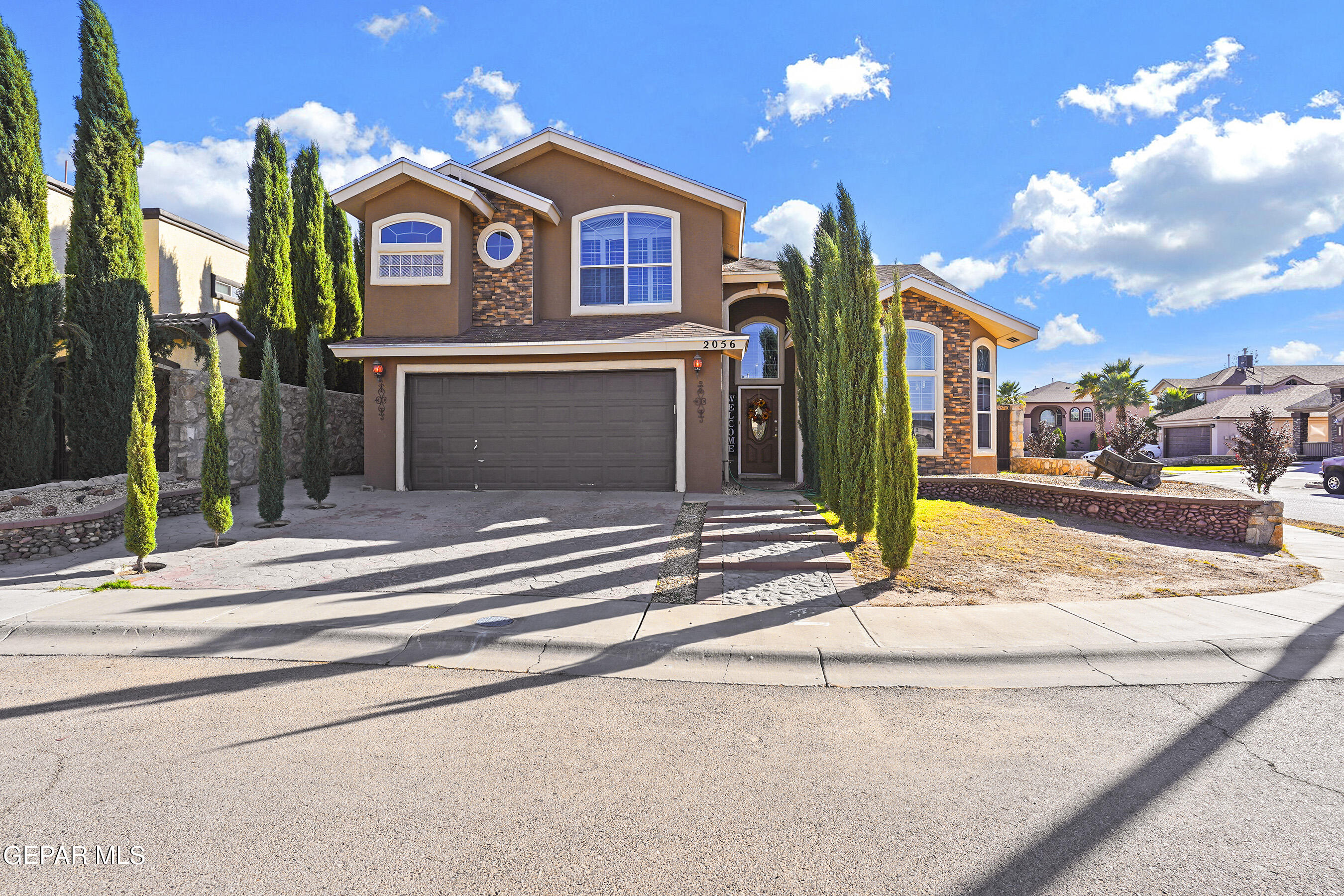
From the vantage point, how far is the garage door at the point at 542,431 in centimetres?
1259

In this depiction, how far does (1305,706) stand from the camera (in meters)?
3.98

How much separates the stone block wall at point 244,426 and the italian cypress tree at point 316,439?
0.75 ft

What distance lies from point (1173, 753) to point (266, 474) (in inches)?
424

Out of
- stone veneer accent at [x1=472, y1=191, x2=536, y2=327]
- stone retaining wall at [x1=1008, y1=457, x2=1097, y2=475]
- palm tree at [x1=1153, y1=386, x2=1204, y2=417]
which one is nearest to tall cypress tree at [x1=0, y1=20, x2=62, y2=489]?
stone veneer accent at [x1=472, y1=191, x2=536, y2=327]

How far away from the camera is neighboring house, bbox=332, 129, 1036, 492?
12398mm

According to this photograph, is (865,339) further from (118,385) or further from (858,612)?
(118,385)

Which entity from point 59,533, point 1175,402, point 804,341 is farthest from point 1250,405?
point 59,533

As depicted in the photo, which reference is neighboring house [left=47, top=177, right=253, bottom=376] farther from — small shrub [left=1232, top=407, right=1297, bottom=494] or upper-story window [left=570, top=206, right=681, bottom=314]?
small shrub [left=1232, top=407, right=1297, bottom=494]

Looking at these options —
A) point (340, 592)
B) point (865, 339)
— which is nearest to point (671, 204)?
point (865, 339)

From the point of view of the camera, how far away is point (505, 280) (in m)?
13.2

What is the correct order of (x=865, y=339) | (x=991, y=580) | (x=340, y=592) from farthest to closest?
1. (x=865, y=339)
2. (x=991, y=580)
3. (x=340, y=592)

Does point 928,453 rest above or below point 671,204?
below

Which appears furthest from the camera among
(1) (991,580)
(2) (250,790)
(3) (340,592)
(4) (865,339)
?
(4) (865,339)

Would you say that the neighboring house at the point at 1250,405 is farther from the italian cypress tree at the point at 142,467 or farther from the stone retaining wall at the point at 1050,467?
the italian cypress tree at the point at 142,467
